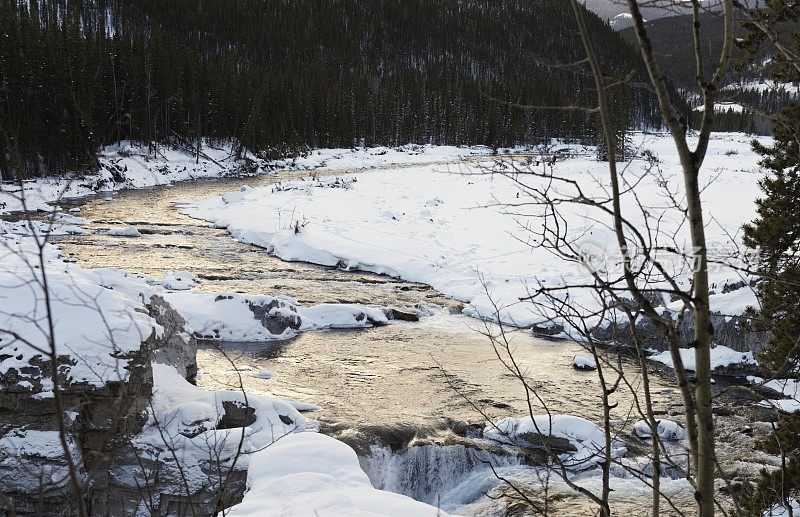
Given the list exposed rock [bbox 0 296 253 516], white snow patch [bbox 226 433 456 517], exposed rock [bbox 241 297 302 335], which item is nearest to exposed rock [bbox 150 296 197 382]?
exposed rock [bbox 0 296 253 516]

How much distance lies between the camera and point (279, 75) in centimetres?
6681

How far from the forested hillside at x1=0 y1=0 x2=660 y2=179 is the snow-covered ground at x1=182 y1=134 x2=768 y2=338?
4.25m

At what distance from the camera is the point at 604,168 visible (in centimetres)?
3534

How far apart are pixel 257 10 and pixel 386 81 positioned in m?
35.5

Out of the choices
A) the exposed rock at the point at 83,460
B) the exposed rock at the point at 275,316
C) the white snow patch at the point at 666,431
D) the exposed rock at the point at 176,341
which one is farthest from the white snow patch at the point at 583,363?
the exposed rock at the point at 83,460

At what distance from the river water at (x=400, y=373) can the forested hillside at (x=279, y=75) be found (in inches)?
153

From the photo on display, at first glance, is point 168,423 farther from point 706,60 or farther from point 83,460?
point 706,60

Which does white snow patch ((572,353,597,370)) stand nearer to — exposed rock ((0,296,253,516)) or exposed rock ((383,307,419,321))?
exposed rock ((383,307,419,321))

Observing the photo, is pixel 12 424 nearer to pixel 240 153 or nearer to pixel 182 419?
pixel 182 419

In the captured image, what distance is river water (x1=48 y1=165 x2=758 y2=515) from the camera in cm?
747

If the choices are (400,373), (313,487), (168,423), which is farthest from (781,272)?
(168,423)

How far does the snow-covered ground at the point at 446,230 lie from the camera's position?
14023mm

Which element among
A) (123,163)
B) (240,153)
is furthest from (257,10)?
(123,163)

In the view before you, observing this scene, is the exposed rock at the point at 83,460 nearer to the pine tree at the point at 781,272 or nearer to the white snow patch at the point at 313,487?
the white snow patch at the point at 313,487
